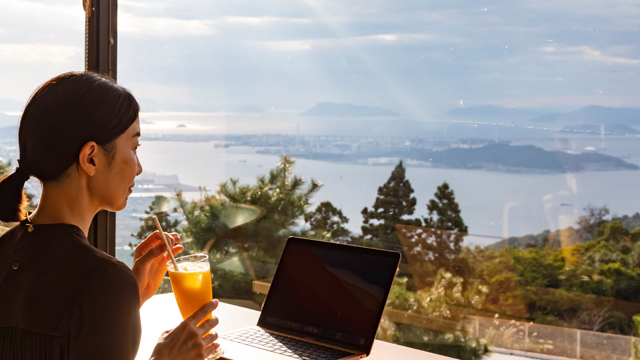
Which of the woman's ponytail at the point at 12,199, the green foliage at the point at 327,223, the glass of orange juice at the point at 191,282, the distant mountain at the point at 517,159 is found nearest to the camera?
the woman's ponytail at the point at 12,199

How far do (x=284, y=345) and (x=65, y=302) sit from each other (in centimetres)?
58

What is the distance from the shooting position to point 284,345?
1.37m

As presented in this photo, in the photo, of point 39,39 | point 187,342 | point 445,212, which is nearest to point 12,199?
point 187,342

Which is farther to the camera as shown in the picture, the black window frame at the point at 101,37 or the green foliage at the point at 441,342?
the black window frame at the point at 101,37

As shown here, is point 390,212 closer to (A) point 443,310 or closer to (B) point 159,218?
(A) point 443,310

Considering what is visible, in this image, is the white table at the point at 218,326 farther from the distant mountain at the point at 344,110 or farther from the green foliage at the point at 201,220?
the distant mountain at the point at 344,110

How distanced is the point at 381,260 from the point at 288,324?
30cm

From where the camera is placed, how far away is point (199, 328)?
107cm

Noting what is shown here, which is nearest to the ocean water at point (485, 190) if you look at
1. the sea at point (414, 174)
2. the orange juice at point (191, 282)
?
the sea at point (414, 174)

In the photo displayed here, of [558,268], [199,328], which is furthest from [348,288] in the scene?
[558,268]

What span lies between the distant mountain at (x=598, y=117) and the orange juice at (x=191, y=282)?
1287mm

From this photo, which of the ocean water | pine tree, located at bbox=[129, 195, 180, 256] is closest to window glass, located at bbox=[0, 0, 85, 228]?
pine tree, located at bbox=[129, 195, 180, 256]

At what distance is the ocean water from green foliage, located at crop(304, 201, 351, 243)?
3 centimetres

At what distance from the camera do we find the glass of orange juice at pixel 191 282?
127 centimetres
